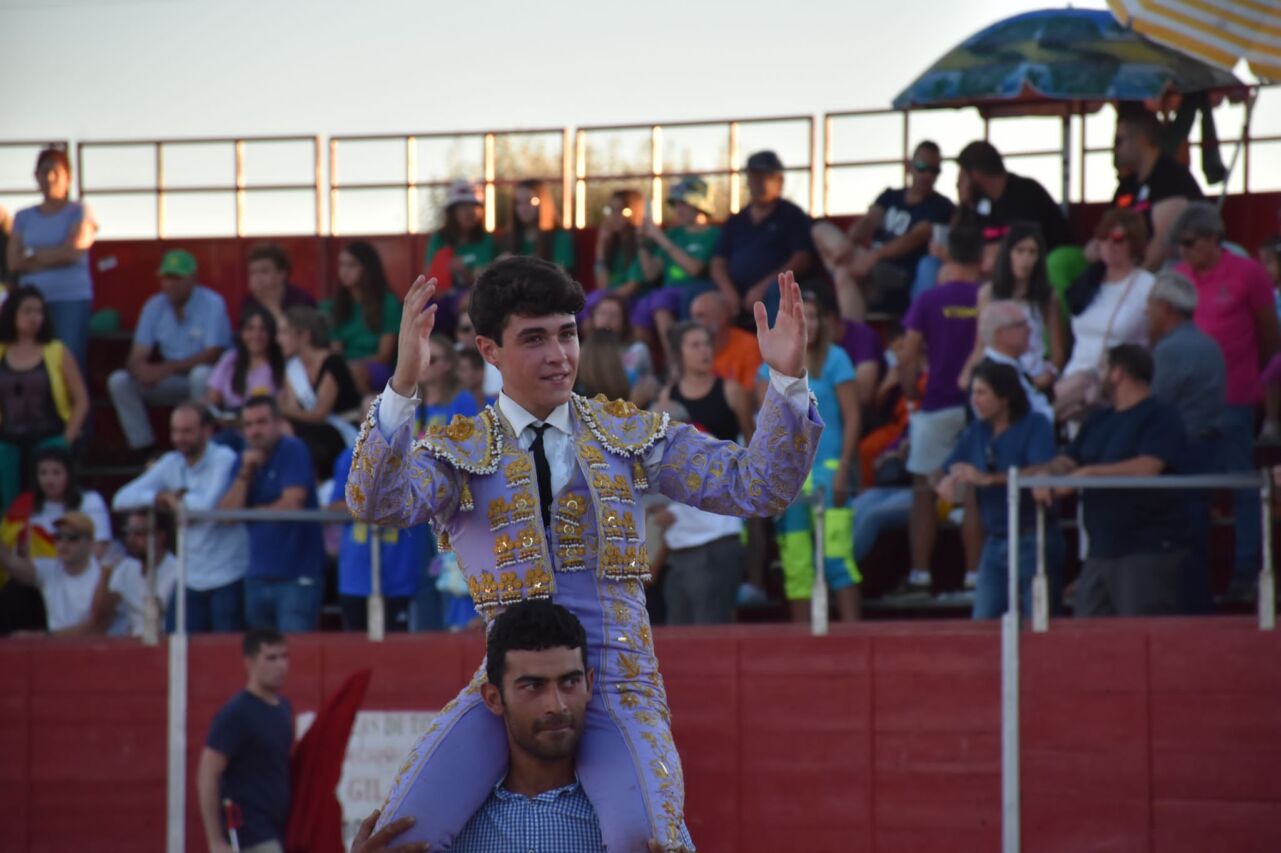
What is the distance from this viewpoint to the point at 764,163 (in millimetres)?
10242

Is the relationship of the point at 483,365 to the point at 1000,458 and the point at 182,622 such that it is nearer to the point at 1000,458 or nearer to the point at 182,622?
the point at 182,622

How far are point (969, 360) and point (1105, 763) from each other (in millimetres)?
1722

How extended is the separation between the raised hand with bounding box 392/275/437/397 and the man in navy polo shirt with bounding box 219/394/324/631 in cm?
501

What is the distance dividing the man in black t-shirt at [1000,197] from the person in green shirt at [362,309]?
295 centimetres

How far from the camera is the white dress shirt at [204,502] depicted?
→ 9.19 meters

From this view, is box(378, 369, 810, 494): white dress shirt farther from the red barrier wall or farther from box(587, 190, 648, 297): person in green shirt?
box(587, 190, 648, 297): person in green shirt

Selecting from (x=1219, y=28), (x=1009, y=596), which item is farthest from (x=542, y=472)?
(x=1219, y=28)

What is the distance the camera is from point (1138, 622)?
844 centimetres

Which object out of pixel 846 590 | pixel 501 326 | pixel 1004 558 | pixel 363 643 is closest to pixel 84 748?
pixel 363 643

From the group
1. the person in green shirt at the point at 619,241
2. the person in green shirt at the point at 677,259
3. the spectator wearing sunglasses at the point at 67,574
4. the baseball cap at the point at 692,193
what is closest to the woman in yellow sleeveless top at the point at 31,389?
the spectator wearing sunglasses at the point at 67,574

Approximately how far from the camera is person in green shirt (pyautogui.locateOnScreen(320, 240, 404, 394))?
10812mm

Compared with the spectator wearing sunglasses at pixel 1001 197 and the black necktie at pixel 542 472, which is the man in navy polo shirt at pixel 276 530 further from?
the black necktie at pixel 542 472

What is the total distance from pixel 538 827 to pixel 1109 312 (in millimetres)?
5192

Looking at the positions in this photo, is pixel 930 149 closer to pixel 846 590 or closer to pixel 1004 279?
pixel 1004 279
